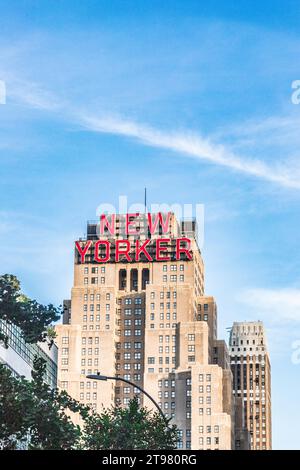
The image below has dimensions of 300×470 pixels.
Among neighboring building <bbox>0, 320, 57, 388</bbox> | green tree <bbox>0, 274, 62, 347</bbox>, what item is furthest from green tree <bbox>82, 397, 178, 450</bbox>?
neighboring building <bbox>0, 320, 57, 388</bbox>

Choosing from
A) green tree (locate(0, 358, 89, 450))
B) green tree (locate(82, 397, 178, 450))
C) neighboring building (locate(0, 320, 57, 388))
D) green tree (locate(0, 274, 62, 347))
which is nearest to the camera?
green tree (locate(0, 358, 89, 450))

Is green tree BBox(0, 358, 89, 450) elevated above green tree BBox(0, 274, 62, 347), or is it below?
below

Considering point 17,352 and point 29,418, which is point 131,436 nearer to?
point 29,418

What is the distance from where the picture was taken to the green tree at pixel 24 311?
235 feet

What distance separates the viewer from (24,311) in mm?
72812

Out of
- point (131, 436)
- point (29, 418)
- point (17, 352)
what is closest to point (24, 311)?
point (29, 418)

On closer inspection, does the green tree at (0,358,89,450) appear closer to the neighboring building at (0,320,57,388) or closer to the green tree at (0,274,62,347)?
the green tree at (0,274,62,347)

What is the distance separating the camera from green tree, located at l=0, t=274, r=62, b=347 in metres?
71.6
